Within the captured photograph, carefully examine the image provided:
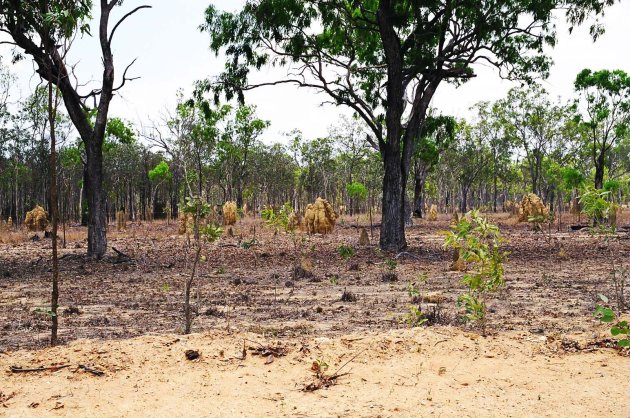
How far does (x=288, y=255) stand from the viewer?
47.4 feet

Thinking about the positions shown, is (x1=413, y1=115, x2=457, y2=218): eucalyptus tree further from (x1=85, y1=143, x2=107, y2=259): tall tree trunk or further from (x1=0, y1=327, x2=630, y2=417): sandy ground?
(x1=0, y1=327, x2=630, y2=417): sandy ground

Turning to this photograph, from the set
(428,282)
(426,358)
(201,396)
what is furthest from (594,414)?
(428,282)

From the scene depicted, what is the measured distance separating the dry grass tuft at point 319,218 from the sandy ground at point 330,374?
52.2 feet

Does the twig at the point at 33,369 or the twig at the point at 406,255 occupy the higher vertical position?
the twig at the point at 406,255

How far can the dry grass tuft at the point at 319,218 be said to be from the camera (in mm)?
21438

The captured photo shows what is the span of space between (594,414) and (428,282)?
585cm

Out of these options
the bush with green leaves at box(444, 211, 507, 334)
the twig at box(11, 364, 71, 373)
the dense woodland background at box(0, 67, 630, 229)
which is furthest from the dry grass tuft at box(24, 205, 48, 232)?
the bush with green leaves at box(444, 211, 507, 334)

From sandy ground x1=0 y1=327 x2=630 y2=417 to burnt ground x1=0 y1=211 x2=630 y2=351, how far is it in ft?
2.71

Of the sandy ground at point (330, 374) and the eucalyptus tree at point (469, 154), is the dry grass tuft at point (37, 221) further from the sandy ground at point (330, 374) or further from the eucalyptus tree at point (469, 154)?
the eucalyptus tree at point (469, 154)

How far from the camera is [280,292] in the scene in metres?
9.05

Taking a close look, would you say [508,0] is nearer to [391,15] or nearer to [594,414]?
[391,15]

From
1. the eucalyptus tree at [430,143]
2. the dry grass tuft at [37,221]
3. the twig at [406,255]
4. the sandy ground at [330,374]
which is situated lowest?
the sandy ground at [330,374]

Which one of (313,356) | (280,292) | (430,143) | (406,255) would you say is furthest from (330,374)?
(430,143)

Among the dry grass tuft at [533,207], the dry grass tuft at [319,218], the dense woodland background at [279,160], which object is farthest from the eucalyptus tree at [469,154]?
the dry grass tuft at [319,218]
